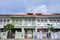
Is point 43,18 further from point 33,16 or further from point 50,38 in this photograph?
point 50,38

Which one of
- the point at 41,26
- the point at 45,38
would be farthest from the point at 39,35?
the point at 41,26

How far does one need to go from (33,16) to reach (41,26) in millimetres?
3632

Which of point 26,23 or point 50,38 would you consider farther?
point 26,23

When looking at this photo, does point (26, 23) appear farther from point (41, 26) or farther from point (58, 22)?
point (58, 22)

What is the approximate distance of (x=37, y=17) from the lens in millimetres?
44938

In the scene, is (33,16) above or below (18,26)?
above

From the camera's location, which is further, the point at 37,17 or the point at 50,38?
the point at 37,17

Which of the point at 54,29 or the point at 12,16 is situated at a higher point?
the point at 12,16

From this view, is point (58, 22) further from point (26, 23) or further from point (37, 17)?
point (26, 23)

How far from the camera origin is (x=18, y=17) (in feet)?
149

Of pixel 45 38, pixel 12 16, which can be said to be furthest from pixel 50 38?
pixel 12 16

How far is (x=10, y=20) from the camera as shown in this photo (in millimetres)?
45406

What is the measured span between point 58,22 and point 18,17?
1145cm

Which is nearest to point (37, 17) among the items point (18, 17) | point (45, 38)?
point (18, 17)
